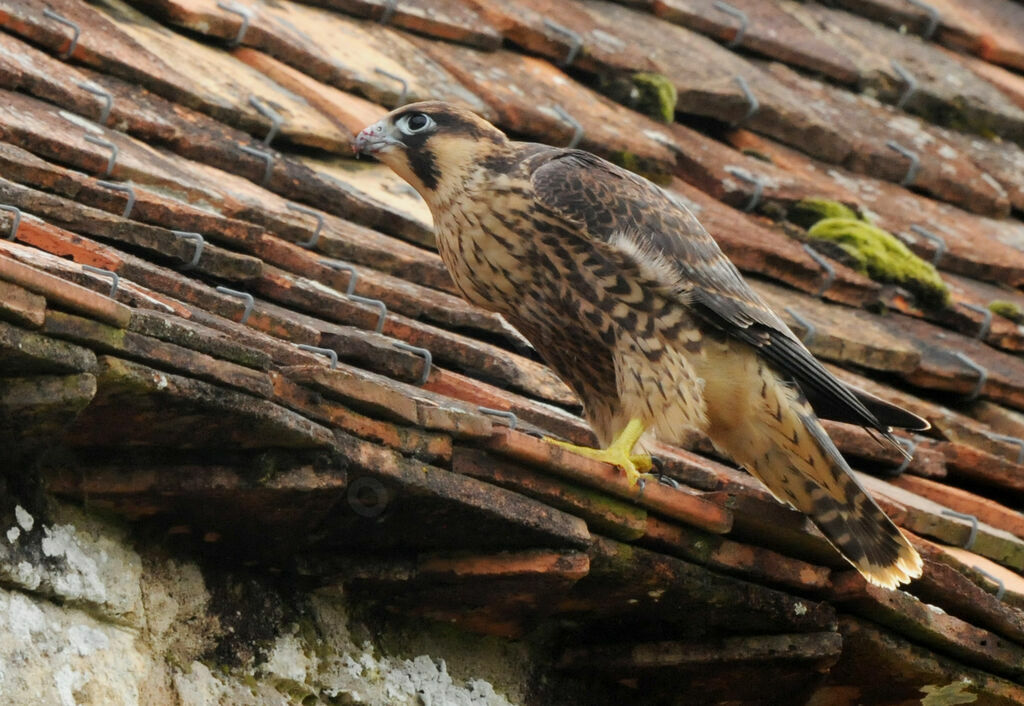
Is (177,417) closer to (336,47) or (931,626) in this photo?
(931,626)

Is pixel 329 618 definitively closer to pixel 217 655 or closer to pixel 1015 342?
pixel 217 655

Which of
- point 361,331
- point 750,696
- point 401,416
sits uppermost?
point 401,416

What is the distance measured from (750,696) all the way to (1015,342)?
7.72 ft

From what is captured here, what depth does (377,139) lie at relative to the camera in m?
3.73

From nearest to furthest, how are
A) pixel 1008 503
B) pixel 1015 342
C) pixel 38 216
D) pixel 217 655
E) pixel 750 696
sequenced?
pixel 217 655
pixel 38 216
pixel 750 696
pixel 1008 503
pixel 1015 342

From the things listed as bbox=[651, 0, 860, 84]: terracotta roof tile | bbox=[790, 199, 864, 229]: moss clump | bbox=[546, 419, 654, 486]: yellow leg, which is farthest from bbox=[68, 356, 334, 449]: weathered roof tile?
bbox=[651, 0, 860, 84]: terracotta roof tile

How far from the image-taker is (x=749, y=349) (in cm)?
348

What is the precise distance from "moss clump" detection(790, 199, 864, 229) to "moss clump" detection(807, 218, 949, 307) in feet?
0.26

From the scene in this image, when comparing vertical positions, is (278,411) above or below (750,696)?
above

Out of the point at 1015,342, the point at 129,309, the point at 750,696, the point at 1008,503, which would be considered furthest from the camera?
the point at 1015,342

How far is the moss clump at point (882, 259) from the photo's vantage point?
499cm

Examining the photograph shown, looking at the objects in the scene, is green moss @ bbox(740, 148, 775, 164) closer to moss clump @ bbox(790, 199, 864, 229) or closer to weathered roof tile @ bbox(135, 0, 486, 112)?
moss clump @ bbox(790, 199, 864, 229)

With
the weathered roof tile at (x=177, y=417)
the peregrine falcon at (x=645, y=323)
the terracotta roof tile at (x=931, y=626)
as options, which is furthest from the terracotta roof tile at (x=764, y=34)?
the weathered roof tile at (x=177, y=417)

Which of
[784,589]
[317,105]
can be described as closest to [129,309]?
[784,589]
